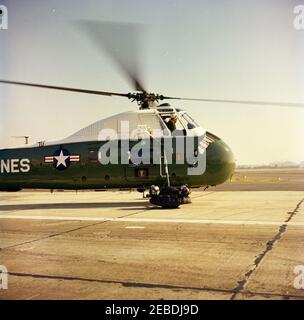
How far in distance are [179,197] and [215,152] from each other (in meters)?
2.39

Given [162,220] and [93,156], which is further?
[93,156]

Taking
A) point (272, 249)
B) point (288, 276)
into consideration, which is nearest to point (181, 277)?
point (288, 276)

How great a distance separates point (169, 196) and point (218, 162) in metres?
2.54

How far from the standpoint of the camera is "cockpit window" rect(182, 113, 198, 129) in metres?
15.5

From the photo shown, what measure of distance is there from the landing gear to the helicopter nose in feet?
4.24

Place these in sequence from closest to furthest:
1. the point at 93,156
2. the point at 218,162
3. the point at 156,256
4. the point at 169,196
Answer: the point at 156,256 → the point at 169,196 → the point at 218,162 → the point at 93,156

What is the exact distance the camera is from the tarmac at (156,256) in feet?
16.9

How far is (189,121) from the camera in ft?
51.1

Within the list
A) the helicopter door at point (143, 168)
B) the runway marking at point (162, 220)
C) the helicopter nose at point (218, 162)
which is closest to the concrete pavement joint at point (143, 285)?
the runway marking at point (162, 220)

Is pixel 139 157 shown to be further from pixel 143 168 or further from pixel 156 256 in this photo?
pixel 156 256

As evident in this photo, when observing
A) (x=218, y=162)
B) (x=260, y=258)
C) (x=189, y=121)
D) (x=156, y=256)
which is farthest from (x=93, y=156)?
(x=260, y=258)

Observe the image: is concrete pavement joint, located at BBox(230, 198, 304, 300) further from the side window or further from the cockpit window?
the side window

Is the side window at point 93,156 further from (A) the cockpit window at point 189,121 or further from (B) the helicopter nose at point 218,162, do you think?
(B) the helicopter nose at point 218,162

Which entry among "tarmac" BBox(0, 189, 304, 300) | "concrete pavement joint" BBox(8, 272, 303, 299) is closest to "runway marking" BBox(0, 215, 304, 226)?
"tarmac" BBox(0, 189, 304, 300)
